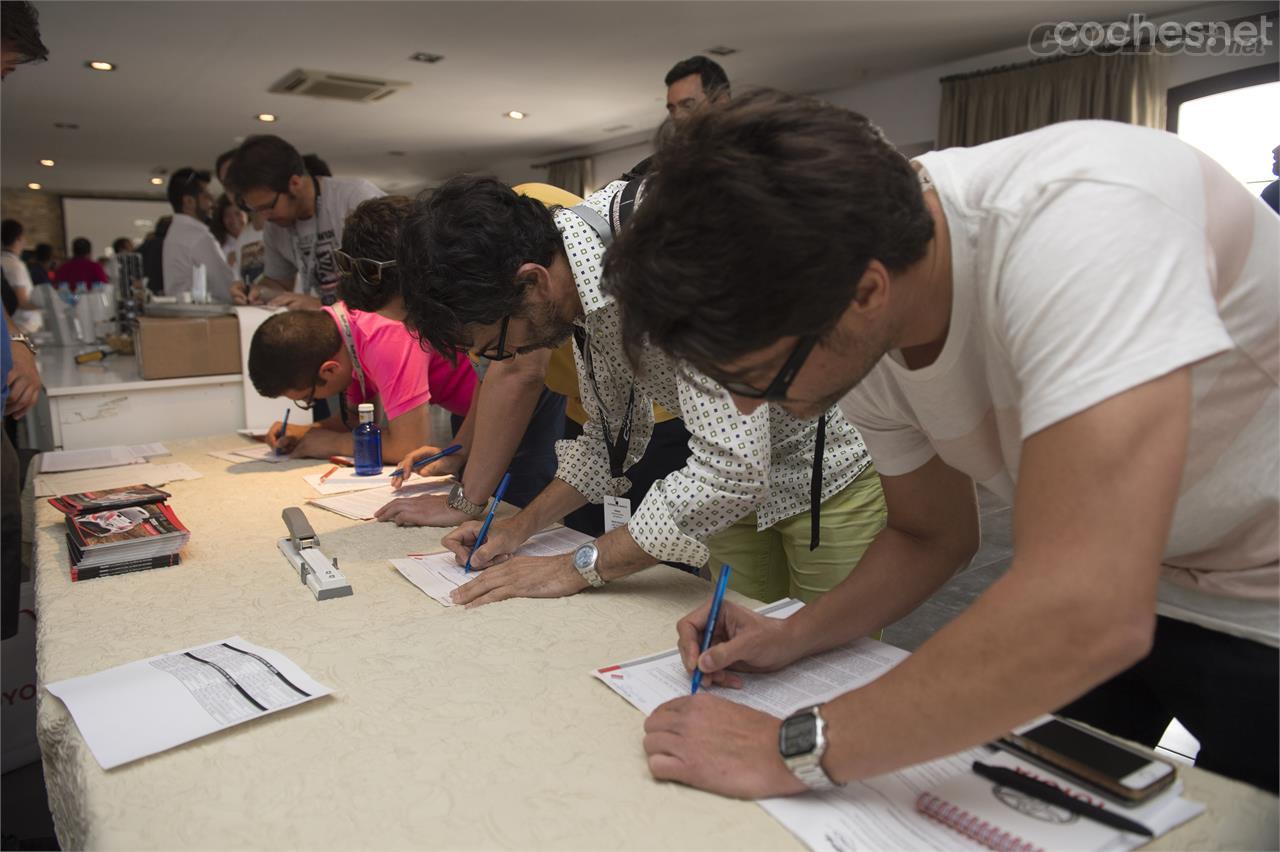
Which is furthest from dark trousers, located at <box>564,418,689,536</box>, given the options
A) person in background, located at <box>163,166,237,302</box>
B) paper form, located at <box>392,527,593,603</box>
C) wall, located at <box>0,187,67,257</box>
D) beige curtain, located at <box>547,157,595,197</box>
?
wall, located at <box>0,187,67,257</box>

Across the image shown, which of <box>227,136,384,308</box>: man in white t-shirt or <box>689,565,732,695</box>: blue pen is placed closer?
<box>689,565,732,695</box>: blue pen

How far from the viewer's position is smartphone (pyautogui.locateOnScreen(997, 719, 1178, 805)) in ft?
2.40

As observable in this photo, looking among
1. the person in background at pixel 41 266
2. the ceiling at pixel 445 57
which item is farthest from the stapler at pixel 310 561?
the person in background at pixel 41 266

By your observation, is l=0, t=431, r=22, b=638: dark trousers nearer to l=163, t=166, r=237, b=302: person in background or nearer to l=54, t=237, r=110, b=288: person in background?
l=163, t=166, r=237, b=302: person in background

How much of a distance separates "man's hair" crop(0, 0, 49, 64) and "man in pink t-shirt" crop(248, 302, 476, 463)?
0.78 m

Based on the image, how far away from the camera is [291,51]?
20.7ft

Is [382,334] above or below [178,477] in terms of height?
above

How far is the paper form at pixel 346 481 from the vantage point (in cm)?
209

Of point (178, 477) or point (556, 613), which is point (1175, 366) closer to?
point (556, 613)

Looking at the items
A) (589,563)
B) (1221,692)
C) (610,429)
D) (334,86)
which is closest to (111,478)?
(610,429)

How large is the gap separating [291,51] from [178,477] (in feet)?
17.3

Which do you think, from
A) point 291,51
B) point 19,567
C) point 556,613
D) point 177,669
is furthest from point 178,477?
point 291,51

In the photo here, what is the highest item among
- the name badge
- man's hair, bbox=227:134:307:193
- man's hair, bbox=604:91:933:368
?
man's hair, bbox=227:134:307:193

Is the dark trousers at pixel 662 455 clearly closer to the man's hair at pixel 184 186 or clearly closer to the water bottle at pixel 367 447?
the water bottle at pixel 367 447
